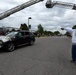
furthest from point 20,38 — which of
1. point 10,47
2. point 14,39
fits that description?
point 10,47

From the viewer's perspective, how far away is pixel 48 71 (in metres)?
5.22

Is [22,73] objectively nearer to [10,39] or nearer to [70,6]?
[10,39]

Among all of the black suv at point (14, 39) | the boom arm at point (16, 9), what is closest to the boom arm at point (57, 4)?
the boom arm at point (16, 9)

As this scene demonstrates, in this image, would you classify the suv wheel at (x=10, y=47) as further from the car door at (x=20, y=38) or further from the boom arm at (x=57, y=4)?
the boom arm at (x=57, y=4)

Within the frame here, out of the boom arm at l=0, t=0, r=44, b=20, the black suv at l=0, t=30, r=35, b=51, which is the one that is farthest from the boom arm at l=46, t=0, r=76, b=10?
the black suv at l=0, t=30, r=35, b=51

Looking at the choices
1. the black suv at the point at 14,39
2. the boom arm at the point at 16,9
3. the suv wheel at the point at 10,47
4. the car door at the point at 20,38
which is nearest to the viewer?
the black suv at the point at 14,39

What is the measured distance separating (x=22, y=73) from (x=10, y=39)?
219 inches

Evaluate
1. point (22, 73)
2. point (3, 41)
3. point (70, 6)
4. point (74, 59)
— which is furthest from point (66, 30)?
point (70, 6)

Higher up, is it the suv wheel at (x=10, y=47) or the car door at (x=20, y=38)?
the car door at (x=20, y=38)

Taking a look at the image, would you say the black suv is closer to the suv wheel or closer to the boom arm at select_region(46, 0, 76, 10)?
the suv wheel

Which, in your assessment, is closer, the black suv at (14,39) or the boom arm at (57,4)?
the black suv at (14,39)

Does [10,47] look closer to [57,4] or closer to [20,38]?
[20,38]

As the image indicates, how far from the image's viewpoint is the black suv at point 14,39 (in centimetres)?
969

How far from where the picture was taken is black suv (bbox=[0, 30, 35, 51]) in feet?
31.8
